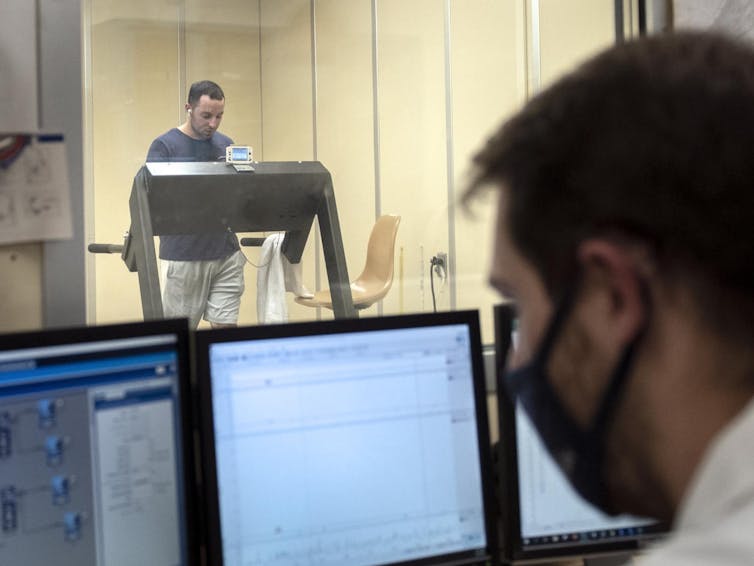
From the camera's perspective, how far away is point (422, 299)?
371 cm

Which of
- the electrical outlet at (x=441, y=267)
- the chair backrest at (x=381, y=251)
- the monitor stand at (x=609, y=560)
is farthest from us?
the electrical outlet at (x=441, y=267)

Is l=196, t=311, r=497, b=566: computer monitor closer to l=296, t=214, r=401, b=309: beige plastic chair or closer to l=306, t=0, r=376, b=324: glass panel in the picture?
l=296, t=214, r=401, b=309: beige plastic chair

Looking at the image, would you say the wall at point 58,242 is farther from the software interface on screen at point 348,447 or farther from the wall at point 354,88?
the wall at point 354,88

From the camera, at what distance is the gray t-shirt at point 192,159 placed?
7.64ft

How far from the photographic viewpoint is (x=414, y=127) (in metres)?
4.09

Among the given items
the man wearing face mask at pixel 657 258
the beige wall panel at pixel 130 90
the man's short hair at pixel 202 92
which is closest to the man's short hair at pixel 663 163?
the man wearing face mask at pixel 657 258

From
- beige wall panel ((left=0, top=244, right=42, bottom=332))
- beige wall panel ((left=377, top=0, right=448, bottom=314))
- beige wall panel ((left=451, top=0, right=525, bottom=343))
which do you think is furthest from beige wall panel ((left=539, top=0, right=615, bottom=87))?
beige wall panel ((left=0, top=244, right=42, bottom=332))

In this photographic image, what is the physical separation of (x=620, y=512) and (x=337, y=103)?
141 inches

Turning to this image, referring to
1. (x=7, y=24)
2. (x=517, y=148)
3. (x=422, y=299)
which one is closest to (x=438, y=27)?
(x=422, y=299)

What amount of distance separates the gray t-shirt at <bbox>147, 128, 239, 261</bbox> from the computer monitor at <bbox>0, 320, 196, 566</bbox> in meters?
1.27

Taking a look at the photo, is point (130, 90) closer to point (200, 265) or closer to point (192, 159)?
point (192, 159)

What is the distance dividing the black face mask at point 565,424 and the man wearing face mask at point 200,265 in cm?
164

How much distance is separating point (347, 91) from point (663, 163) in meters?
3.68

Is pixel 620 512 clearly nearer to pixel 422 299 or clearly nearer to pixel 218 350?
pixel 218 350
